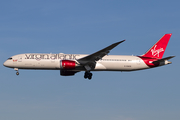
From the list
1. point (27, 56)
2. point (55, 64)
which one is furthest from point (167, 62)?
point (27, 56)

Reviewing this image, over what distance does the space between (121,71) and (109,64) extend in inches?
114

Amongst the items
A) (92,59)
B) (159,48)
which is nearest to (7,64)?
(92,59)

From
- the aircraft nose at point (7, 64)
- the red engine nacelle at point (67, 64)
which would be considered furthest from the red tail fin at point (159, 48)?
the aircraft nose at point (7, 64)

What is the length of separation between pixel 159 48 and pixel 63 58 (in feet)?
54.8

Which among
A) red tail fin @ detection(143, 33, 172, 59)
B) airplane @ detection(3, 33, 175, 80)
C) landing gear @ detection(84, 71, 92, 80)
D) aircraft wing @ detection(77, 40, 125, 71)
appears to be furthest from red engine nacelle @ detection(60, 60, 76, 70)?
red tail fin @ detection(143, 33, 172, 59)

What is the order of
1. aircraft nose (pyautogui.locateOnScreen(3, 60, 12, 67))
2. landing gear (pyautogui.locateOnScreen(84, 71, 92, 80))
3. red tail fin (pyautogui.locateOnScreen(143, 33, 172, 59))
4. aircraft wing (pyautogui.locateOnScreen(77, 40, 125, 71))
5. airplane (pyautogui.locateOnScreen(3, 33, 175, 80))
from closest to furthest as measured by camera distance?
aircraft wing (pyautogui.locateOnScreen(77, 40, 125, 71)) < airplane (pyautogui.locateOnScreen(3, 33, 175, 80)) < aircraft nose (pyautogui.locateOnScreen(3, 60, 12, 67)) < landing gear (pyautogui.locateOnScreen(84, 71, 92, 80)) < red tail fin (pyautogui.locateOnScreen(143, 33, 172, 59))

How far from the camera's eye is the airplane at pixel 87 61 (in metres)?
54.7

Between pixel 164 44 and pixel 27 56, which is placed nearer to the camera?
pixel 27 56

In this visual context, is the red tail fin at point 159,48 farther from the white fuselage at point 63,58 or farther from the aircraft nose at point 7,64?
the aircraft nose at point 7,64

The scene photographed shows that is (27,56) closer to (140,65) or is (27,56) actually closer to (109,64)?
(109,64)

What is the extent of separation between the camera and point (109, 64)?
185 feet

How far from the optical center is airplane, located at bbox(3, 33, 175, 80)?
5469cm

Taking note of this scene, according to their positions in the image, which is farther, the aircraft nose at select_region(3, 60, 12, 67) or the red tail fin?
the red tail fin

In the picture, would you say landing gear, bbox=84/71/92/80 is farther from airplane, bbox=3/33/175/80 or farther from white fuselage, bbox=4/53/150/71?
white fuselage, bbox=4/53/150/71
